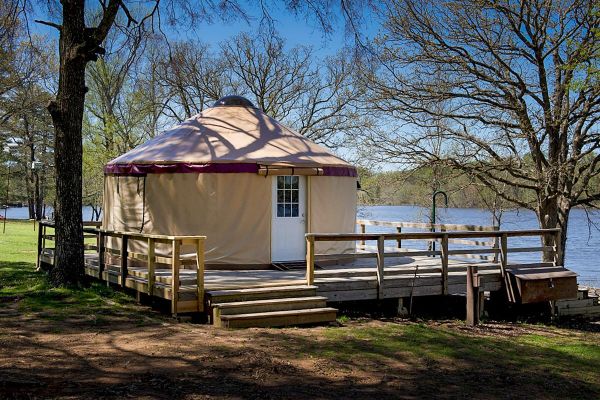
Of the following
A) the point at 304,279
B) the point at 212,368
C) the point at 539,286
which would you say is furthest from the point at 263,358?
the point at 539,286

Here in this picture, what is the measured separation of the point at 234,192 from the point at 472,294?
3874 millimetres

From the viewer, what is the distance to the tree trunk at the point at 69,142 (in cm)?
892

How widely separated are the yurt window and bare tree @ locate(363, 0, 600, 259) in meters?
3.82

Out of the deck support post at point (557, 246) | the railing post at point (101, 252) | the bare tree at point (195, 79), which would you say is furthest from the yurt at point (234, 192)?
the bare tree at point (195, 79)

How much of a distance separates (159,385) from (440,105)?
10.6 m

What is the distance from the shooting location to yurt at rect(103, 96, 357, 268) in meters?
10.0

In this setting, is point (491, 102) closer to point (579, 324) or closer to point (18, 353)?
point (579, 324)

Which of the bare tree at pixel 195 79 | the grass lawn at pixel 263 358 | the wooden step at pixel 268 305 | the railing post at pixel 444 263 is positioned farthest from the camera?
the bare tree at pixel 195 79

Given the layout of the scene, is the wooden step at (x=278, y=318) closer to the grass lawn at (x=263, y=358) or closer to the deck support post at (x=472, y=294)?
the grass lawn at (x=263, y=358)

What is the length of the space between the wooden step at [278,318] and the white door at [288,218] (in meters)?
2.63

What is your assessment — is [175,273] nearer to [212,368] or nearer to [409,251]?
[212,368]

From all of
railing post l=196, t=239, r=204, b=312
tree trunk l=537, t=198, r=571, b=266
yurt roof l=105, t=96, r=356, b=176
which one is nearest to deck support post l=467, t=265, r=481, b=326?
yurt roof l=105, t=96, r=356, b=176

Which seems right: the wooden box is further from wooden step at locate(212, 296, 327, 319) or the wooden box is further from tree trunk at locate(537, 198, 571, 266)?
wooden step at locate(212, 296, 327, 319)

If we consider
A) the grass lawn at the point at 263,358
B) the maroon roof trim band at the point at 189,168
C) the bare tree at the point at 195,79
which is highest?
the bare tree at the point at 195,79
